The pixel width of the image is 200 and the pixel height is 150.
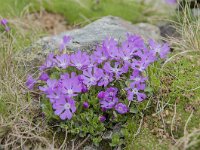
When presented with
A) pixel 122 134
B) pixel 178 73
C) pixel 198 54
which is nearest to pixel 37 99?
pixel 122 134

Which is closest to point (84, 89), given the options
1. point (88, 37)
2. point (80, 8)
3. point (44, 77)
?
point (44, 77)

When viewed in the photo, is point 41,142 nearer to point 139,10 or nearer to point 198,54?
point 198,54

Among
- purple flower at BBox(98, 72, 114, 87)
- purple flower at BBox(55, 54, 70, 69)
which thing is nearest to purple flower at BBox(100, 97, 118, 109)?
purple flower at BBox(98, 72, 114, 87)

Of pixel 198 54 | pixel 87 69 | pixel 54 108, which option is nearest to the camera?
pixel 54 108

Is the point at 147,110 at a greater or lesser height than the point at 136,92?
lesser

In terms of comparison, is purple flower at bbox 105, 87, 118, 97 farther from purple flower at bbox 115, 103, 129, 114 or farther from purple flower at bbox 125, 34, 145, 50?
purple flower at bbox 125, 34, 145, 50

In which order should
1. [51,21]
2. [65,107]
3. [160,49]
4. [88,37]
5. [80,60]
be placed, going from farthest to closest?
[51,21] → [88,37] → [160,49] → [80,60] → [65,107]

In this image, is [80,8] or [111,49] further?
[80,8]

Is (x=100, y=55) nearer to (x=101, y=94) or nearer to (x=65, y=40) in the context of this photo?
(x=101, y=94)
